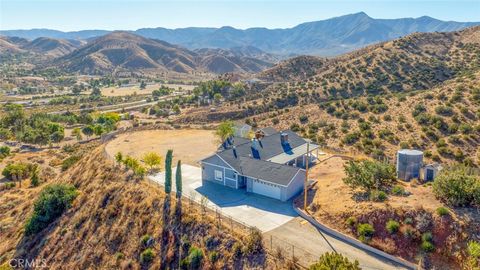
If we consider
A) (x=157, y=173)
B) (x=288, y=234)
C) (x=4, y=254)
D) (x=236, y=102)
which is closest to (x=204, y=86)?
(x=236, y=102)

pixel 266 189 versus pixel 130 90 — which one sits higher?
pixel 130 90

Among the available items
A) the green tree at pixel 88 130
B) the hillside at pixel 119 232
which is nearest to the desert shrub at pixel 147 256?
the hillside at pixel 119 232

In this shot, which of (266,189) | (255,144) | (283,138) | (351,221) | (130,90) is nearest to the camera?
(351,221)

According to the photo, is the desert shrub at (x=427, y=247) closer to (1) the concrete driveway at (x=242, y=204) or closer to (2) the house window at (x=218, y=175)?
(1) the concrete driveway at (x=242, y=204)

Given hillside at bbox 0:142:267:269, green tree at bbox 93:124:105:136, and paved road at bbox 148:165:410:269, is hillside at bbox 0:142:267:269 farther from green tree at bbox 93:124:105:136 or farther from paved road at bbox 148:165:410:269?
green tree at bbox 93:124:105:136

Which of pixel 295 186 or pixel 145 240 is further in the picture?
pixel 295 186

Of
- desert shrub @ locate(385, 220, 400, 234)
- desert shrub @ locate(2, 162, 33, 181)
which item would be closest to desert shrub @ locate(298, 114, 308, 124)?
desert shrub @ locate(385, 220, 400, 234)

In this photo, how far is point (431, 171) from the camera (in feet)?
102

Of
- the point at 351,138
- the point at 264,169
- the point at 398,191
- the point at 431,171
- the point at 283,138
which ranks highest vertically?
the point at 283,138

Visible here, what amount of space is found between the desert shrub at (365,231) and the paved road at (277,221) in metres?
1.13

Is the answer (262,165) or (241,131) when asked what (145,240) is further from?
(241,131)

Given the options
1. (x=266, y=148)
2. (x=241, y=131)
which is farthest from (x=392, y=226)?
(x=241, y=131)

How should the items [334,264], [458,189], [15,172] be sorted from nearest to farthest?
[334,264]
[458,189]
[15,172]

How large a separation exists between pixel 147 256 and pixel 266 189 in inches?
455
